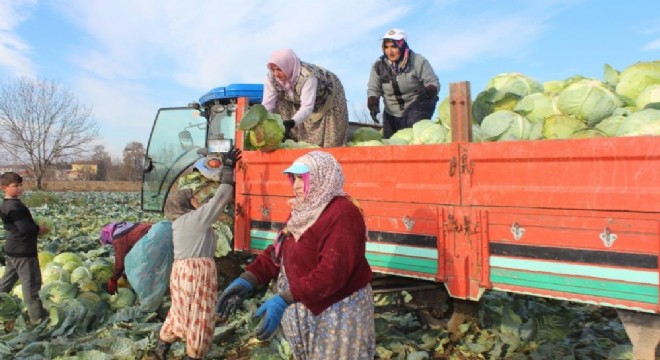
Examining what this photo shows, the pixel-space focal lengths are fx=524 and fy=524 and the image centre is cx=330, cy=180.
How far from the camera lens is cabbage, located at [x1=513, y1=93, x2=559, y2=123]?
406 cm

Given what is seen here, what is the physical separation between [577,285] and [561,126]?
1.18 m

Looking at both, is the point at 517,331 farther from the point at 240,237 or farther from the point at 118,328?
the point at 118,328

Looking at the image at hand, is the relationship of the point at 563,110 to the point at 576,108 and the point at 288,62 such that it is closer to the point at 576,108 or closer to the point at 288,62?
the point at 576,108

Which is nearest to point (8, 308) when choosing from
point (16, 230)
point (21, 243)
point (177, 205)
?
point (21, 243)

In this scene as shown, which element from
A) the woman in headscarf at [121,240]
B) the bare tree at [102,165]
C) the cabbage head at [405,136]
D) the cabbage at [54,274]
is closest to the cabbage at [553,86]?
the cabbage head at [405,136]

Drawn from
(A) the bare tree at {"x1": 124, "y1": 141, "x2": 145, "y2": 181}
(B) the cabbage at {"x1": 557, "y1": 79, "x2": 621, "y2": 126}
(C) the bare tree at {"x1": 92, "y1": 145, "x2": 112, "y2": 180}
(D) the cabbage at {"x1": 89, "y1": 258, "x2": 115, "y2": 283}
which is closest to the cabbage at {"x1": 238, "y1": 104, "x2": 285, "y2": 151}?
(B) the cabbage at {"x1": 557, "y1": 79, "x2": 621, "y2": 126}

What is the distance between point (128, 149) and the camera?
72250mm

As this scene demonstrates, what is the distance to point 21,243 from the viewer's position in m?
5.27

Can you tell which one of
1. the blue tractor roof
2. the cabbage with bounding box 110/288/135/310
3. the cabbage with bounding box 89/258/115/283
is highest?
the blue tractor roof

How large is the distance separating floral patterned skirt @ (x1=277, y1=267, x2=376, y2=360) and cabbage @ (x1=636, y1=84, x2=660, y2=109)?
8.17ft

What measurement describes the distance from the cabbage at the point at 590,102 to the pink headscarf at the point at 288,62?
2320mm

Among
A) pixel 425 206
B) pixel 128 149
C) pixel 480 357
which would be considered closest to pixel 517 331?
pixel 480 357

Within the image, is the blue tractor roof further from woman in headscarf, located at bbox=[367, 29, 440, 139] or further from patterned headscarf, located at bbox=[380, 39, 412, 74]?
patterned headscarf, located at bbox=[380, 39, 412, 74]

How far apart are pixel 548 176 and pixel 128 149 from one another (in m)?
75.2
